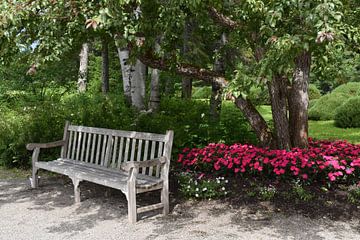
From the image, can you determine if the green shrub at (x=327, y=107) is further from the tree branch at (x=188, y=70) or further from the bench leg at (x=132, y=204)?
the bench leg at (x=132, y=204)

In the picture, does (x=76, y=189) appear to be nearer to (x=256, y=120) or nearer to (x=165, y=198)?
(x=165, y=198)

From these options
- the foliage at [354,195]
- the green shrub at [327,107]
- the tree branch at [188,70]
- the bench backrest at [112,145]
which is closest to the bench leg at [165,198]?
the bench backrest at [112,145]

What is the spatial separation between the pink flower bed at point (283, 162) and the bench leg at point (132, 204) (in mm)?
1528

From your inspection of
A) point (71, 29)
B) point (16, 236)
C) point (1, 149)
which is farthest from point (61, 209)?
point (1, 149)

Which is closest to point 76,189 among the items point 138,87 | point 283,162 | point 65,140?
point 65,140

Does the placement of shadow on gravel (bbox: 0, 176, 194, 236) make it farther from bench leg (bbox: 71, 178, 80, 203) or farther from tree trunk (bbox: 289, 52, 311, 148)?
tree trunk (bbox: 289, 52, 311, 148)

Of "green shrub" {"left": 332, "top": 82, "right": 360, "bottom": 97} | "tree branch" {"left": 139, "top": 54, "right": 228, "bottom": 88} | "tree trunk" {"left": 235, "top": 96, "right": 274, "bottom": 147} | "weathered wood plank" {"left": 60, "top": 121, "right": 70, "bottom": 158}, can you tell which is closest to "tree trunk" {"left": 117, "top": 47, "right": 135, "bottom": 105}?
"weathered wood plank" {"left": 60, "top": 121, "right": 70, "bottom": 158}

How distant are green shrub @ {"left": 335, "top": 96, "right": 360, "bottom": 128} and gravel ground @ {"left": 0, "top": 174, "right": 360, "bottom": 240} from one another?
31.2 ft

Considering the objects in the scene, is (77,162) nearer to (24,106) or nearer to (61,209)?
(61,209)

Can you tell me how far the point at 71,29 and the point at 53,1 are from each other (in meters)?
0.48

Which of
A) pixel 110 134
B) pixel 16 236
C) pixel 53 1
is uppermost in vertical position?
pixel 53 1

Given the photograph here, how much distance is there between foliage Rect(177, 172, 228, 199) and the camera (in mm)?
5652

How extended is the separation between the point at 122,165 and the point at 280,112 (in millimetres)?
2680

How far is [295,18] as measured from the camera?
152 inches
